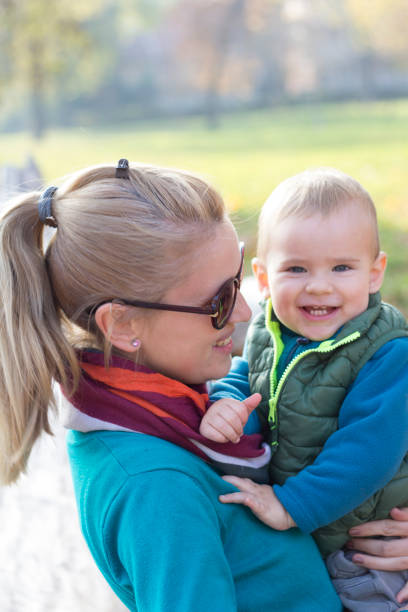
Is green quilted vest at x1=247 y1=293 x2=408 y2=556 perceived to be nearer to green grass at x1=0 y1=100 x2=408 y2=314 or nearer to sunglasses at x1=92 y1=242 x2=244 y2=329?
sunglasses at x1=92 y1=242 x2=244 y2=329

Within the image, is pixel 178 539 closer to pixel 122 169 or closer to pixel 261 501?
pixel 261 501

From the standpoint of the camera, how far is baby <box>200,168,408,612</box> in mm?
1948

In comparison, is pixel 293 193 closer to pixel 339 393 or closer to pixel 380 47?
pixel 339 393

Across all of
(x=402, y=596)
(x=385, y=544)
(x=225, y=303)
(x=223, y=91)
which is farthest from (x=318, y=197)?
(x=223, y=91)

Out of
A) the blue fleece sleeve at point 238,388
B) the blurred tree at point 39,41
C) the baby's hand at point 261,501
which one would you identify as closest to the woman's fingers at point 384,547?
the baby's hand at point 261,501

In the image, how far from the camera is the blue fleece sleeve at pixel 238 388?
225cm

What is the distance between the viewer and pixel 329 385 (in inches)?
82.2

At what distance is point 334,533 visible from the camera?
6.97ft

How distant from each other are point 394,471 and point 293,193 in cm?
89

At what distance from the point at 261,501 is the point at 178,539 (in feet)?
1.17

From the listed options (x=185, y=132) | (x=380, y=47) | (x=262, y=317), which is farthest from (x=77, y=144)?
(x=262, y=317)

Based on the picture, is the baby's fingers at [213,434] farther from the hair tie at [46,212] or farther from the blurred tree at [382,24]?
the blurred tree at [382,24]

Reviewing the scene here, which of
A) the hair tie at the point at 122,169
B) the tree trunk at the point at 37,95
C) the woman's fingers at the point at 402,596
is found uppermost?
the hair tie at the point at 122,169

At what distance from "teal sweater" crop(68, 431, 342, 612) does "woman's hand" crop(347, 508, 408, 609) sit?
0.17m
